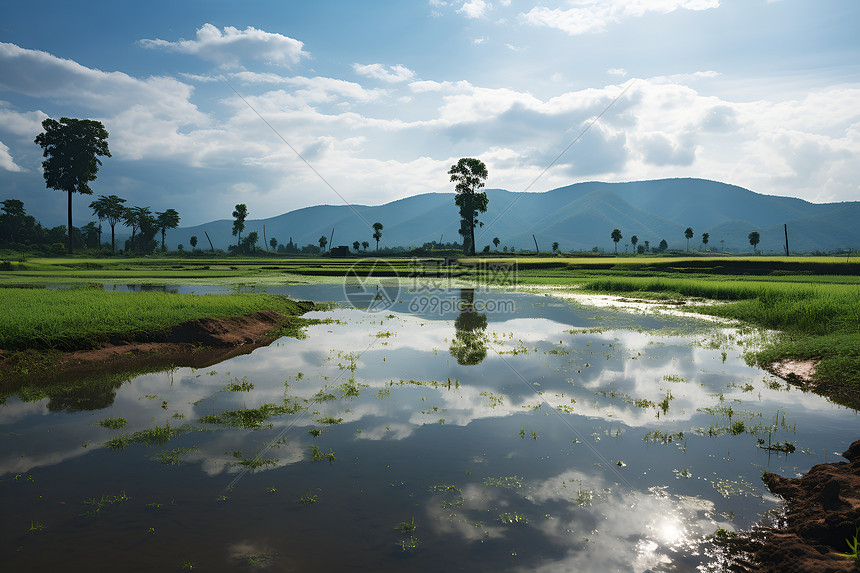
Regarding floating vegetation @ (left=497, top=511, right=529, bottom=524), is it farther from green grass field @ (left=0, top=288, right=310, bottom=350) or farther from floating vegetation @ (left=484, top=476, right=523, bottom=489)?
green grass field @ (left=0, top=288, right=310, bottom=350)

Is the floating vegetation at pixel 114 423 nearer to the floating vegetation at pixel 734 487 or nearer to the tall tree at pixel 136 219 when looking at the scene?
the floating vegetation at pixel 734 487

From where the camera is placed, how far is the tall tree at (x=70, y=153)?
101125mm

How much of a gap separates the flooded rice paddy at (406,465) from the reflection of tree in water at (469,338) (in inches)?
44.6

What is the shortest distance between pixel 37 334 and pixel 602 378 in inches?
769

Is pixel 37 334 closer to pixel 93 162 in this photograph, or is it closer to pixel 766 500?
pixel 766 500

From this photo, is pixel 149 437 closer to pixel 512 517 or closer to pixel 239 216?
pixel 512 517

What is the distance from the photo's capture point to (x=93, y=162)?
348ft

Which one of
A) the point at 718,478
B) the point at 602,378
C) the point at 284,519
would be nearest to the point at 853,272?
the point at 602,378

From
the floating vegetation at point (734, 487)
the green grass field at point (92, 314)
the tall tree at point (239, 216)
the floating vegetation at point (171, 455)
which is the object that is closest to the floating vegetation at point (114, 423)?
the floating vegetation at point (171, 455)

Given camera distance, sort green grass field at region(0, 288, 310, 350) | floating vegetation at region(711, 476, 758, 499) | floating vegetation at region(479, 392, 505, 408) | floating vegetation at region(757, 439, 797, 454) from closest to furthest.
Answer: floating vegetation at region(711, 476, 758, 499) < floating vegetation at region(757, 439, 797, 454) < floating vegetation at region(479, 392, 505, 408) < green grass field at region(0, 288, 310, 350)

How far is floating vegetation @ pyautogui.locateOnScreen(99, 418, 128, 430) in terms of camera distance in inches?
379

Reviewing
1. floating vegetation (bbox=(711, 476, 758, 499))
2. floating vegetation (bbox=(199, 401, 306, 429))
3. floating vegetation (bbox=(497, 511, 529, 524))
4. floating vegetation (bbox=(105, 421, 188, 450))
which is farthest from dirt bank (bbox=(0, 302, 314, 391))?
floating vegetation (bbox=(711, 476, 758, 499))

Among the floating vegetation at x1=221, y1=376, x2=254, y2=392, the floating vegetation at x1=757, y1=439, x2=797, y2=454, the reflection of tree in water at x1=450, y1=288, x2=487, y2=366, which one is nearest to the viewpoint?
the floating vegetation at x1=757, y1=439, x2=797, y2=454

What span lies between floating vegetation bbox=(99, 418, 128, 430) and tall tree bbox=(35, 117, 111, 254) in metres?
116
